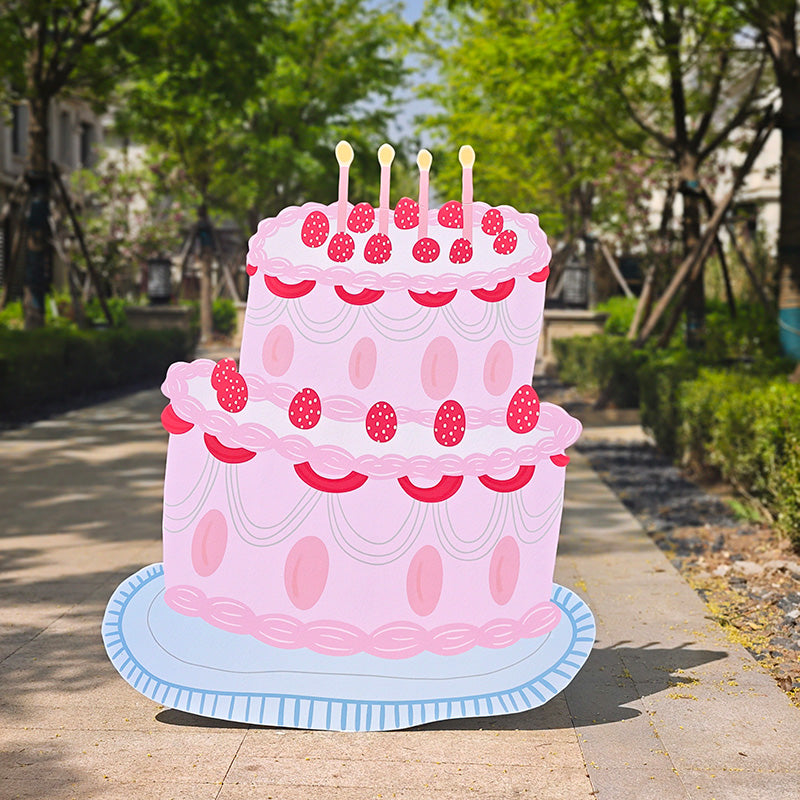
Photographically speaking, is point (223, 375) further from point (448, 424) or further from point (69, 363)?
point (69, 363)

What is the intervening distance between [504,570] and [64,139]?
43800 millimetres

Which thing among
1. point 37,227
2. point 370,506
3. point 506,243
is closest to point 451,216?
point 506,243

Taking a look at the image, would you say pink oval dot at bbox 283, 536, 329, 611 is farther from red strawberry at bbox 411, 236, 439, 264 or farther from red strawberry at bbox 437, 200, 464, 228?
red strawberry at bbox 437, 200, 464, 228

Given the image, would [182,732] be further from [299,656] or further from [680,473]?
[680,473]

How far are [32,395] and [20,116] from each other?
84.5 ft

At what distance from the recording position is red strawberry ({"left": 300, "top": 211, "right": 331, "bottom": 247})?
14.5ft

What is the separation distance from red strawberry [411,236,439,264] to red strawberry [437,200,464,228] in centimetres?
16

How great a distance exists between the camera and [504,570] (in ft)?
13.6

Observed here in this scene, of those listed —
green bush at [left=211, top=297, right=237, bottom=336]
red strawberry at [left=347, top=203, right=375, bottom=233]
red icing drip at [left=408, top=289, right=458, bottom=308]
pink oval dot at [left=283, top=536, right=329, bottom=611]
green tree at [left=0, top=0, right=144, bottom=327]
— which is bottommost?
green bush at [left=211, top=297, right=237, bottom=336]

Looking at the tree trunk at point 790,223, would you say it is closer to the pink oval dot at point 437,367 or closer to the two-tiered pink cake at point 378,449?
the two-tiered pink cake at point 378,449

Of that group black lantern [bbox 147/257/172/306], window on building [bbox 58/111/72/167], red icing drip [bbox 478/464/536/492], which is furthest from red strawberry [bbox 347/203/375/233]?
window on building [bbox 58/111/72/167]

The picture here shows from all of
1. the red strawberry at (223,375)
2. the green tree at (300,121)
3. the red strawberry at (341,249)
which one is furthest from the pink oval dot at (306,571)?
the green tree at (300,121)

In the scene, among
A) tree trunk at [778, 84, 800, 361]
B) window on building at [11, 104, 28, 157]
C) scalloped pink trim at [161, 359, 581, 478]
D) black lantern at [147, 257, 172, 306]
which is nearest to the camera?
scalloped pink trim at [161, 359, 581, 478]

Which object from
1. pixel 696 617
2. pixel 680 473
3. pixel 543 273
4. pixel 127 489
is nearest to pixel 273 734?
pixel 543 273
